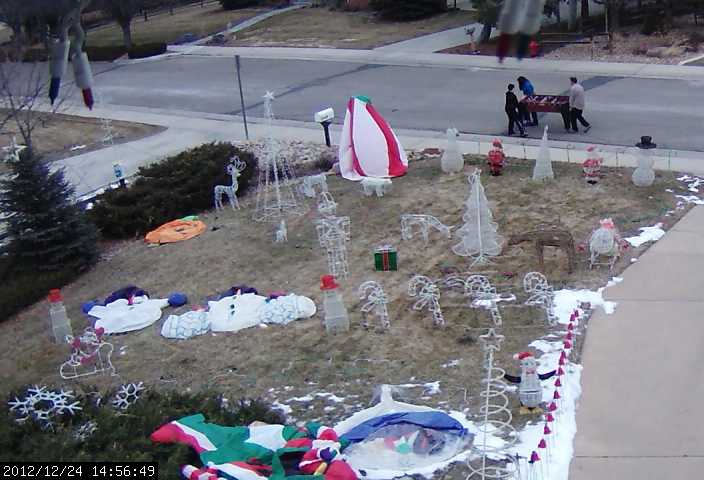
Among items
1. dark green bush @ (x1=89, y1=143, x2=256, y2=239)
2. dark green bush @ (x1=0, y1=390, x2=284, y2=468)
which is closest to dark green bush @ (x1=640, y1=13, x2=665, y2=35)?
dark green bush @ (x1=89, y1=143, x2=256, y2=239)

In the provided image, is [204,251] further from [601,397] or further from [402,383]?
[601,397]

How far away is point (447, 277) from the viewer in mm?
12891

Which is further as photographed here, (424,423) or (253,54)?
(253,54)

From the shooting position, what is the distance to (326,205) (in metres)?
15.3

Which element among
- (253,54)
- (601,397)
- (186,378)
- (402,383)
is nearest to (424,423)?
(402,383)

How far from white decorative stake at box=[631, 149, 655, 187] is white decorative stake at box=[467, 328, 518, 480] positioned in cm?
692

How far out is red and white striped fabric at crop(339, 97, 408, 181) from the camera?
16.8 m

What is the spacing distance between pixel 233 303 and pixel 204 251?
2648 mm

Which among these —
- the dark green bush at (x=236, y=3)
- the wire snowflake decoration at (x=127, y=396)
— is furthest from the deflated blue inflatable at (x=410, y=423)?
the dark green bush at (x=236, y=3)

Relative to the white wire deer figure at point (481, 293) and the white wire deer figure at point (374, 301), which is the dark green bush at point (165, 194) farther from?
the white wire deer figure at point (481, 293)

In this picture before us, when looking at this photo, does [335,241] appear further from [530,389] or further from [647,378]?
[647,378]

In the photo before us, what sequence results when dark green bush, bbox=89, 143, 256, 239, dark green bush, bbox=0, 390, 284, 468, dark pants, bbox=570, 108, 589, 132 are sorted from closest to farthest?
dark green bush, bbox=0, 390, 284, 468 < dark green bush, bbox=89, 143, 256, 239 < dark pants, bbox=570, 108, 589, 132

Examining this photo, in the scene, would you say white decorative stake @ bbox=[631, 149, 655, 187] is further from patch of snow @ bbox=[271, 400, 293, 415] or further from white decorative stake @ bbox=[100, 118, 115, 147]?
white decorative stake @ bbox=[100, 118, 115, 147]

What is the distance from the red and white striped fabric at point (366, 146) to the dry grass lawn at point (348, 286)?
346 mm
